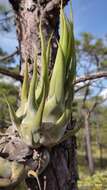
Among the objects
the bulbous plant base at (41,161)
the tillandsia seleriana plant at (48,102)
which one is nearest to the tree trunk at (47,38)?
the bulbous plant base at (41,161)

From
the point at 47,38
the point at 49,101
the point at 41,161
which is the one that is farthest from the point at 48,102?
the point at 47,38

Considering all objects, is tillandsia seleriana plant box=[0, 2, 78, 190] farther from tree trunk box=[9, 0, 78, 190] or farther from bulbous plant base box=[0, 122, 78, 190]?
tree trunk box=[9, 0, 78, 190]

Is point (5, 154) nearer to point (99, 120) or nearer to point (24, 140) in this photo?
point (24, 140)

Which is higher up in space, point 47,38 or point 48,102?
point 47,38

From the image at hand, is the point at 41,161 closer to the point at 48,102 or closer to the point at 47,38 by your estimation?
the point at 48,102

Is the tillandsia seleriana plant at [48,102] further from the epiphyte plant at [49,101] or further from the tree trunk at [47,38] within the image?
the tree trunk at [47,38]

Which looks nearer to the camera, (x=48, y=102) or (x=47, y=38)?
(x=48, y=102)
